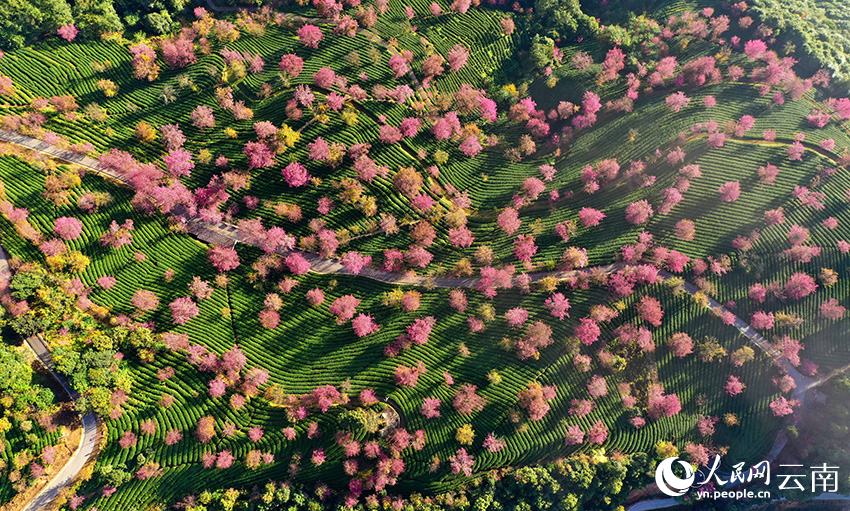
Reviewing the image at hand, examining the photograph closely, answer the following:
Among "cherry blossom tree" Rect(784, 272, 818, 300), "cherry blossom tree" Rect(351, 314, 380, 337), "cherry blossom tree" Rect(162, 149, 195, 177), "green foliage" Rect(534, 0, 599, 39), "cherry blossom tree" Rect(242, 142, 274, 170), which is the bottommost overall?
"cherry blossom tree" Rect(351, 314, 380, 337)

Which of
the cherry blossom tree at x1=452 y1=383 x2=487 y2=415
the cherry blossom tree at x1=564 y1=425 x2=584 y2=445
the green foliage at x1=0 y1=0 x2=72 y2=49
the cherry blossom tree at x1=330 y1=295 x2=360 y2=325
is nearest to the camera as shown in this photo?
the green foliage at x1=0 y1=0 x2=72 y2=49

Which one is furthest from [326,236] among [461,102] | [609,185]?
[609,185]

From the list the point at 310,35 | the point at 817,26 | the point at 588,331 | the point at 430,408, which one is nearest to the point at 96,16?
the point at 310,35

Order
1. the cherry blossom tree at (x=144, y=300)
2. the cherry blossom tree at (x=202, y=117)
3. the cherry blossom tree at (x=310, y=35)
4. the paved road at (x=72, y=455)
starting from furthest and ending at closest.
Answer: the cherry blossom tree at (x=310, y=35)
the cherry blossom tree at (x=202, y=117)
the cherry blossom tree at (x=144, y=300)
the paved road at (x=72, y=455)

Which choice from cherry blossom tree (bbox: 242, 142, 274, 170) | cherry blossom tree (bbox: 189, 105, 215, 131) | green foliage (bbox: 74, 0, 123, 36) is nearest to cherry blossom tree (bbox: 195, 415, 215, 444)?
cherry blossom tree (bbox: 242, 142, 274, 170)

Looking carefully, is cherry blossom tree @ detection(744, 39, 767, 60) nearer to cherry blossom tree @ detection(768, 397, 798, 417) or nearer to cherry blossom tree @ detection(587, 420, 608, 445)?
cherry blossom tree @ detection(768, 397, 798, 417)

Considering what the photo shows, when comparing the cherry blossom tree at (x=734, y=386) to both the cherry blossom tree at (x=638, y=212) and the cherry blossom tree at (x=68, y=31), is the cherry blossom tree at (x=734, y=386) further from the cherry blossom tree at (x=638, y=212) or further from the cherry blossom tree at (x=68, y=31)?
the cherry blossom tree at (x=68, y=31)

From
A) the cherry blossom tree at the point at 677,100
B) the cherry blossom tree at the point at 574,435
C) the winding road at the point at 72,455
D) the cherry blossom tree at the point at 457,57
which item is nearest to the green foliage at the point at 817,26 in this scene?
the cherry blossom tree at the point at 677,100

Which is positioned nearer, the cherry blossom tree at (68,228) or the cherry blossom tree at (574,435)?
the cherry blossom tree at (68,228)

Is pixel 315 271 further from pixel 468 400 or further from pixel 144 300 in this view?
pixel 468 400
